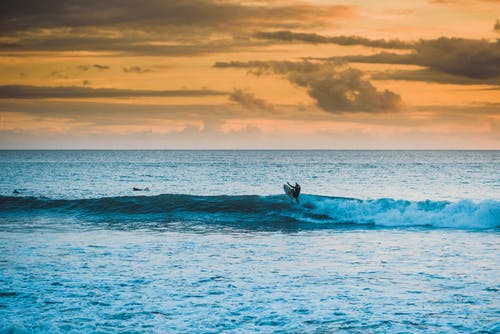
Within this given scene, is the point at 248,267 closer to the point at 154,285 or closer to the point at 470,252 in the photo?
the point at 154,285

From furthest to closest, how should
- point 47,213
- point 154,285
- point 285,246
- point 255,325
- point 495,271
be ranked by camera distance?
point 47,213 → point 285,246 → point 495,271 → point 154,285 → point 255,325

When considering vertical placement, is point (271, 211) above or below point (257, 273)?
below

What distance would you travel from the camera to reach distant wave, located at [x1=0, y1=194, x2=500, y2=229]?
87.1 feet

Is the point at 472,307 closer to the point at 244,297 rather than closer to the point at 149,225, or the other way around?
the point at 244,297

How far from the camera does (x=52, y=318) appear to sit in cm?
1032

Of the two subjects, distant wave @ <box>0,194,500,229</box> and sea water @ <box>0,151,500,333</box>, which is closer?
sea water @ <box>0,151,500,333</box>

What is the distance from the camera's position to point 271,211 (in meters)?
32.2

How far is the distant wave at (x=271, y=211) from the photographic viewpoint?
26562 millimetres

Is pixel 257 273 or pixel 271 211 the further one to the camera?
pixel 271 211

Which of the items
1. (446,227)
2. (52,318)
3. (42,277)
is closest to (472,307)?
(52,318)

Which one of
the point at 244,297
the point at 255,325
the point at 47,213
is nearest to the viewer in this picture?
the point at 255,325

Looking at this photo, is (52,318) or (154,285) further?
(154,285)

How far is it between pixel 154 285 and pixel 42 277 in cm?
308

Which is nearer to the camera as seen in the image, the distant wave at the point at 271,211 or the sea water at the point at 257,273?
the sea water at the point at 257,273
